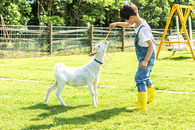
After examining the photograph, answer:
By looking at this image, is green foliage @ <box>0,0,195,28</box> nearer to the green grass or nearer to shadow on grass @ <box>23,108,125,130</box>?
the green grass

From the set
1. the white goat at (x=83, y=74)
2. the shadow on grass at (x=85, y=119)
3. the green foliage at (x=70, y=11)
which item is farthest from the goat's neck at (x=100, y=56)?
the green foliage at (x=70, y=11)

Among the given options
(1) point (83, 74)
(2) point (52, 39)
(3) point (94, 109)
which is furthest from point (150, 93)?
(2) point (52, 39)

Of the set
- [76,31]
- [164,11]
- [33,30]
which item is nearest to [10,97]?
[33,30]

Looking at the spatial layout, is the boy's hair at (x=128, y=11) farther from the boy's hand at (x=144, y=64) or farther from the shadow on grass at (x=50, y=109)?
the shadow on grass at (x=50, y=109)

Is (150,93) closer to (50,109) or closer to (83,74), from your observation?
(83,74)

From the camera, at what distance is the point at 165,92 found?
582 cm

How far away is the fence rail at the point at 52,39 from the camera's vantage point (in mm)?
14133

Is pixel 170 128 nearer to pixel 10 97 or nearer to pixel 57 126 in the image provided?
pixel 57 126

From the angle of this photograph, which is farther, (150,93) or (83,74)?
(150,93)

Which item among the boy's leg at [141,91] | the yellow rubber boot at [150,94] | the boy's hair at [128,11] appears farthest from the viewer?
the yellow rubber boot at [150,94]

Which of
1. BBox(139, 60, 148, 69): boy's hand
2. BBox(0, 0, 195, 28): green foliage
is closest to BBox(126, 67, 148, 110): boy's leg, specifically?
BBox(139, 60, 148, 69): boy's hand

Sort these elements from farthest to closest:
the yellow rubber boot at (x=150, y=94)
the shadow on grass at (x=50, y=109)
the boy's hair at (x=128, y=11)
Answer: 1. the yellow rubber boot at (x=150, y=94)
2. the boy's hair at (x=128, y=11)
3. the shadow on grass at (x=50, y=109)

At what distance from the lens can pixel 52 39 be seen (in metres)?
16.2

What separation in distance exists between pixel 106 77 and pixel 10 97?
3.21 metres
